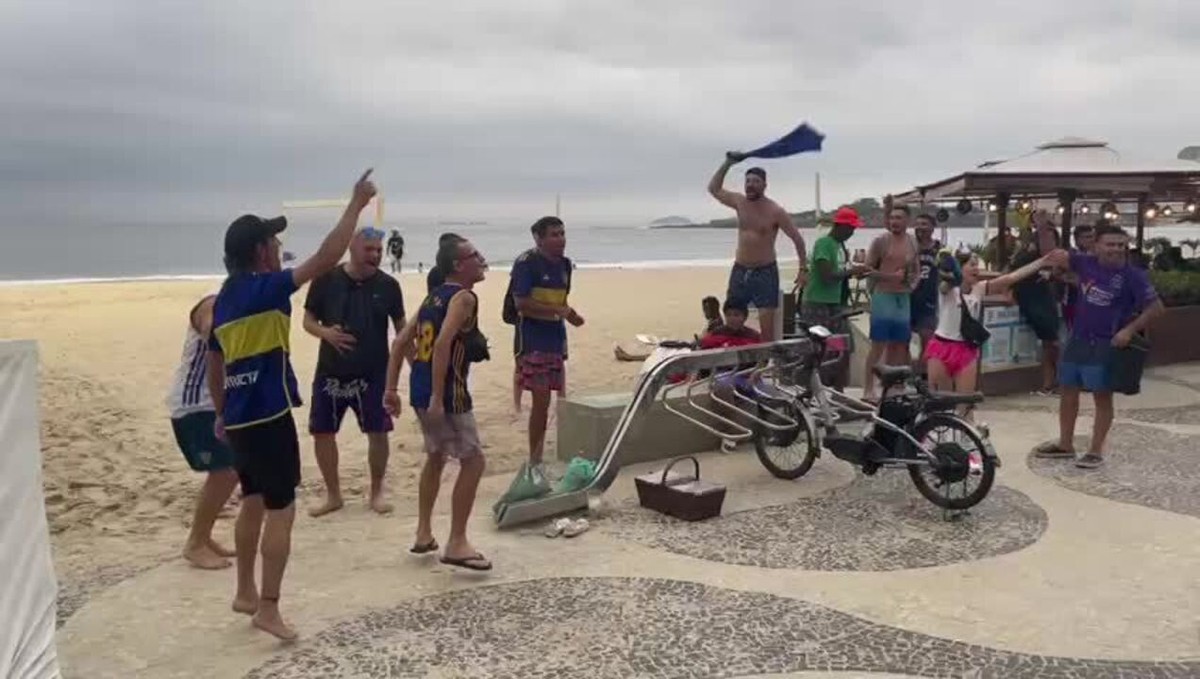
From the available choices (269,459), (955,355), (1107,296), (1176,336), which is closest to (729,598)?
(269,459)

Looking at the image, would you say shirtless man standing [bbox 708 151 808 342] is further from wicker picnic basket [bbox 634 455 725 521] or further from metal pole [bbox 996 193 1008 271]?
metal pole [bbox 996 193 1008 271]

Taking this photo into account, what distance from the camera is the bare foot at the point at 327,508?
5914mm

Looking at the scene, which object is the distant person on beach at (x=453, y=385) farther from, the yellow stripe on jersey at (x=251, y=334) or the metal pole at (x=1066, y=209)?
the metal pole at (x=1066, y=209)

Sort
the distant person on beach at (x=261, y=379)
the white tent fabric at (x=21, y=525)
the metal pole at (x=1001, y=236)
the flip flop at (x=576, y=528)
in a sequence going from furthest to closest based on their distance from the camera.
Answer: the metal pole at (x=1001, y=236), the flip flop at (x=576, y=528), the distant person on beach at (x=261, y=379), the white tent fabric at (x=21, y=525)

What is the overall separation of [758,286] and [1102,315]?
91.2 inches

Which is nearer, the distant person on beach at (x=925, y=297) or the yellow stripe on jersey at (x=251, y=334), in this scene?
the yellow stripe on jersey at (x=251, y=334)

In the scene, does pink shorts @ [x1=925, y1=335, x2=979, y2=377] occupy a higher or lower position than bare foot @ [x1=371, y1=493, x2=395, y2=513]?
higher

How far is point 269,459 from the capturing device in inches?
155

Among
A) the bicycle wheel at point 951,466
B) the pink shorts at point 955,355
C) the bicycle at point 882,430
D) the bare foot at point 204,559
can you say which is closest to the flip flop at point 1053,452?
the pink shorts at point 955,355

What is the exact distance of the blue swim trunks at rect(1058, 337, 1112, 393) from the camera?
21.7 feet

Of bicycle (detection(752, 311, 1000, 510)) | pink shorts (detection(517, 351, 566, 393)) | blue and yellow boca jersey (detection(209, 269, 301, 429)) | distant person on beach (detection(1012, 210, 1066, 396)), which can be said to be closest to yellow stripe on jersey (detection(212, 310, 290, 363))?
blue and yellow boca jersey (detection(209, 269, 301, 429))

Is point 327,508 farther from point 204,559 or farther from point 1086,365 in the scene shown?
point 1086,365

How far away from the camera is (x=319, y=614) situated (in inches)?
171

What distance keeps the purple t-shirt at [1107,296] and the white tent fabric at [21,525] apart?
618 centimetres
